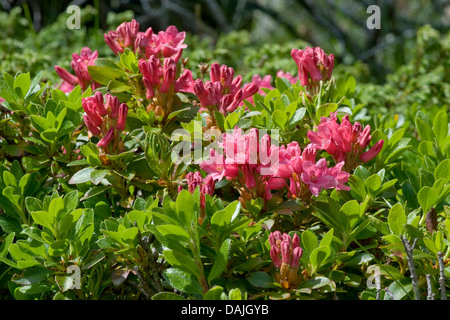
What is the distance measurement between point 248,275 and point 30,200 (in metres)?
0.58

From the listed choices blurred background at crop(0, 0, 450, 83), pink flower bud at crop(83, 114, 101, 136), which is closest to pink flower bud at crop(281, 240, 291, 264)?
pink flower bud at crop(83, 114, 101, 136)

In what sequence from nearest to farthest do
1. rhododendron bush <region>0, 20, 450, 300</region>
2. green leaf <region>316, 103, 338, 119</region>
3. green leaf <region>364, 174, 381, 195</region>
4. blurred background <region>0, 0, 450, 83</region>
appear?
rhododendron bush <region>0, 20, 450, 300</region>, green leaf <region>364, 174, 381, 195</region>, green leaf <region>316, 103, 338, 119</region>, blurred background <region>0, 0, 450, 83</region>

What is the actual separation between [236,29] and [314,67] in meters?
4.40

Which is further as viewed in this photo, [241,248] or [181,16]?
[181,16]

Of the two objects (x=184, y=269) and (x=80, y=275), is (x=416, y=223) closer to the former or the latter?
(x=184, y=269)

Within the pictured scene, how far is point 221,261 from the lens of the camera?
3.96ft

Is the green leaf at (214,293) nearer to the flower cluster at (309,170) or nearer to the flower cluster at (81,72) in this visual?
the flower cluster at (309,170)

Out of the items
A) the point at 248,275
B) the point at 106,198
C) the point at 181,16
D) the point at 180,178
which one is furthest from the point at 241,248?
the point at 181,16

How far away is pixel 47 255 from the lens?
4.44 ft

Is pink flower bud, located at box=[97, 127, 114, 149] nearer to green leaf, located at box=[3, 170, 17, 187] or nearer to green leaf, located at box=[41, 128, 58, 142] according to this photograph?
green leaf, located at box=[41, 128, 58, 142]

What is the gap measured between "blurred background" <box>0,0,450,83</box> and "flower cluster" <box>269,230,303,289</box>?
4.87 ft

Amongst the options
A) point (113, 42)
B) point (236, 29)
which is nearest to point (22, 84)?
point (113, 42)

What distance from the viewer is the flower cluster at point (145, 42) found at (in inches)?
68.1

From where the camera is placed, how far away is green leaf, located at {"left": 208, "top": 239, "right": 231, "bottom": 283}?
1.20 meters
